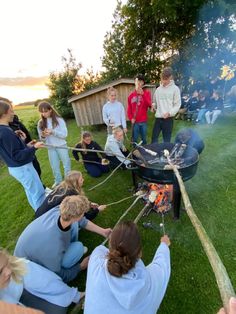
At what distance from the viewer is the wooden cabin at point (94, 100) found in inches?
312

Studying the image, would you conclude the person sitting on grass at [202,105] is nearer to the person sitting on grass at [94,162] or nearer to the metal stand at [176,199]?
the person sitting on grass at [94,162]

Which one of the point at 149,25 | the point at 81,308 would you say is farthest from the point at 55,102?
the point at 81,308

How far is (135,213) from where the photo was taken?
3.72 metres

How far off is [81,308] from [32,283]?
75cm

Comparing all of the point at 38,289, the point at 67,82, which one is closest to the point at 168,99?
the point at 38,289

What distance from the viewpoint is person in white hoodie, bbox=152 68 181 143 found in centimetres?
428

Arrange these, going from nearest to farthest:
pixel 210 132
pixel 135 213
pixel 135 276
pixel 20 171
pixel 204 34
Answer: pixel 135 276 < pixel 20 171 < pixel 135 213 < pixel 210 132 < pixel 204 34

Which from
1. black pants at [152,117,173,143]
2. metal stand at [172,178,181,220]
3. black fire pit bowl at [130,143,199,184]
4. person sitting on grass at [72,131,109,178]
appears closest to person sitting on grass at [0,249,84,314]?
black fire pit bowl at [130,143,199,184]

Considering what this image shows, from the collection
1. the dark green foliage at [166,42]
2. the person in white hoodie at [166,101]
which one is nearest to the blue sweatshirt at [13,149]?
the person in white hoodie at [166,101]

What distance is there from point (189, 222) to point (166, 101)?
2361 millimetres

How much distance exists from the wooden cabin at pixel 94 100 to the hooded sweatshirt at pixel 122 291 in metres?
6.97

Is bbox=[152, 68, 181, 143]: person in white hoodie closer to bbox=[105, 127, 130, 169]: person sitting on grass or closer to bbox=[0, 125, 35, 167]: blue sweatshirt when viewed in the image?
bbox=[105, 127, 130, 169]: person sitting on grass

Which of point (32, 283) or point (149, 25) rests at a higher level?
point (149, 25)

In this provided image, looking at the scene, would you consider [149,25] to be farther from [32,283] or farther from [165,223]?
[32,283]
